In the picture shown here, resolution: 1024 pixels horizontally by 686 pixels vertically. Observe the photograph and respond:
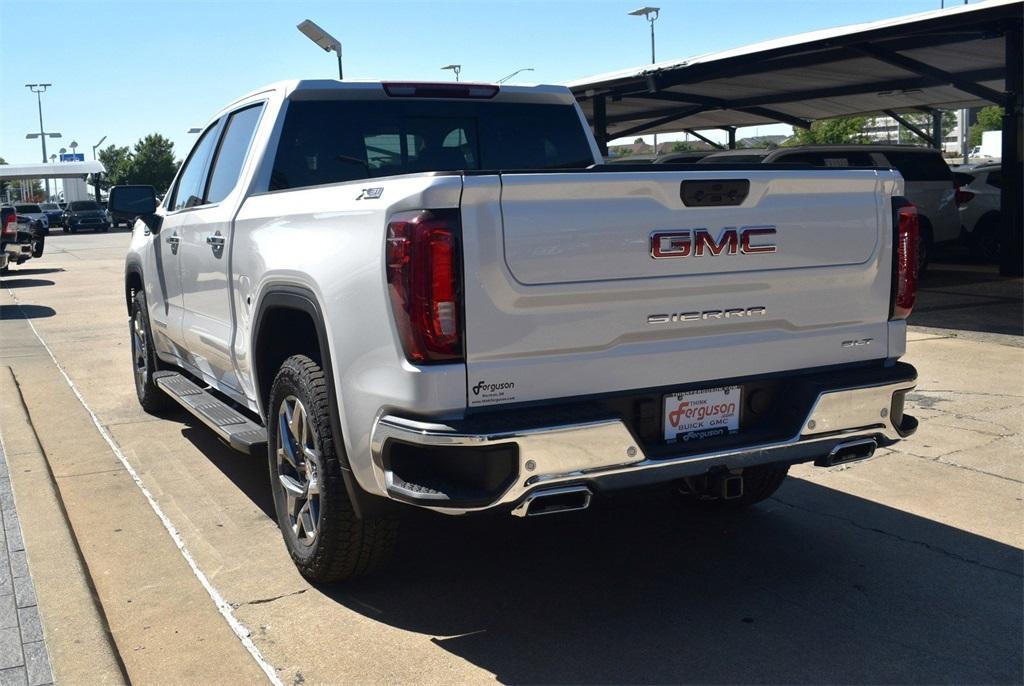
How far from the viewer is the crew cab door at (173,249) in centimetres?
607

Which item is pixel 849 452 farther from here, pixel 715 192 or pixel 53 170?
pixel 53 170

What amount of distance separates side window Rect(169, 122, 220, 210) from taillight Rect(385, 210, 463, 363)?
118 inches

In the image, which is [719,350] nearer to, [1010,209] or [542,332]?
[542,332]

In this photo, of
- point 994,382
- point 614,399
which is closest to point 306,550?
point 614,399

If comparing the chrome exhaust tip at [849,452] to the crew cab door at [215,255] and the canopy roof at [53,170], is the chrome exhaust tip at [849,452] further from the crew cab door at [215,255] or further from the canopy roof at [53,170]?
the canopy roof at [53,170]

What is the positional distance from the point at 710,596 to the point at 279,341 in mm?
2110

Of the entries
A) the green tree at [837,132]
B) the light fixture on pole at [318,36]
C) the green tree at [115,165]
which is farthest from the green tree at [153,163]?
the light fixture on pole at [318,36]

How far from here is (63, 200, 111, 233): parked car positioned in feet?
163

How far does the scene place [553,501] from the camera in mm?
3422

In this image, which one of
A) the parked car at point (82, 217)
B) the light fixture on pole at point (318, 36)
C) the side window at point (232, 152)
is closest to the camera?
the side window at point (232, 152)

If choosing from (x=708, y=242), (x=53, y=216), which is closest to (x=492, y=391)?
Result: (x=708, y=242)

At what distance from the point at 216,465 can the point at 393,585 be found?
7.74 feet

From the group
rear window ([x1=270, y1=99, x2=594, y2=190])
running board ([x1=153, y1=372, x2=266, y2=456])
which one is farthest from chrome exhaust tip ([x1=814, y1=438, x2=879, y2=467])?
running board ([x1=153, y1=372, x2=266, y2=456])

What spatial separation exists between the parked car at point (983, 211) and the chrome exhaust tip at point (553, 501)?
50.6ft
